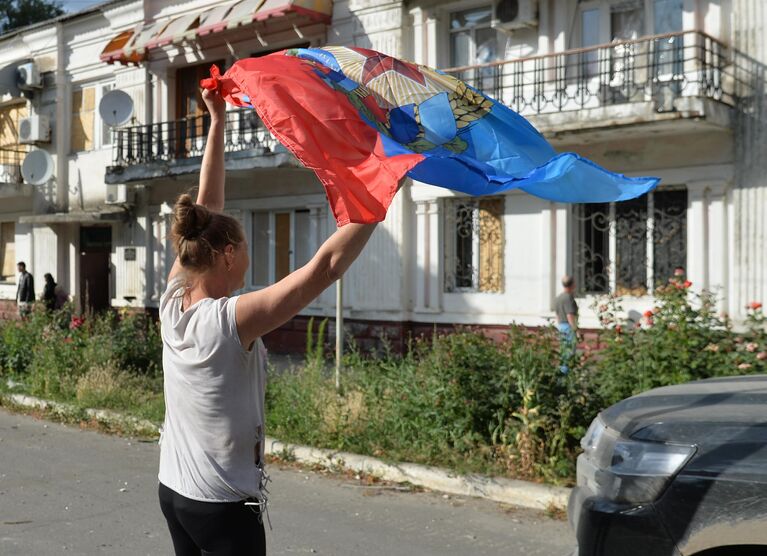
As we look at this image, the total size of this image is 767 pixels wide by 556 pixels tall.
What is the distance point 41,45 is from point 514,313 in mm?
17094

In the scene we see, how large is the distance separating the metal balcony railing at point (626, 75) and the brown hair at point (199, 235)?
11.9m

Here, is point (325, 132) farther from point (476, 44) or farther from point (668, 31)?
point (476, 44)

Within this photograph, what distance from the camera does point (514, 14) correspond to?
15.9m

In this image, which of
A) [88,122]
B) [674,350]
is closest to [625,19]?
[674,350]

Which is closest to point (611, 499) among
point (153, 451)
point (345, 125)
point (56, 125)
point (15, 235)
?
point (345, 125)

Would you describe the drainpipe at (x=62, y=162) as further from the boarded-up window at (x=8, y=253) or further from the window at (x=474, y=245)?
the window at (x=474, y=245)

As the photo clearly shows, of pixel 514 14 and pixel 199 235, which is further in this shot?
pixel 514 14

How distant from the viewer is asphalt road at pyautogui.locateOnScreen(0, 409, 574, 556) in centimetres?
597

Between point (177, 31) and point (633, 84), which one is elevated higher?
point (177, 31)

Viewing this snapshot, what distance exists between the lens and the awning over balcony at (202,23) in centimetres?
1797

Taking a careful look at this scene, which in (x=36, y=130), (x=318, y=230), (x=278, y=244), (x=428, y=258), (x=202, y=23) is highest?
(x=202, y=23)

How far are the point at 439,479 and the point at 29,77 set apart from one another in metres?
21.8

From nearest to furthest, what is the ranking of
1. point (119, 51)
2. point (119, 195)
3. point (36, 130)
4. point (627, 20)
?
point (627, 20) → point (119, 51) → point (119, 195) → point (36, 130)

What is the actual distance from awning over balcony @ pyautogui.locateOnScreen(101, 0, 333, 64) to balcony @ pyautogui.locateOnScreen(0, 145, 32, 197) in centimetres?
607
